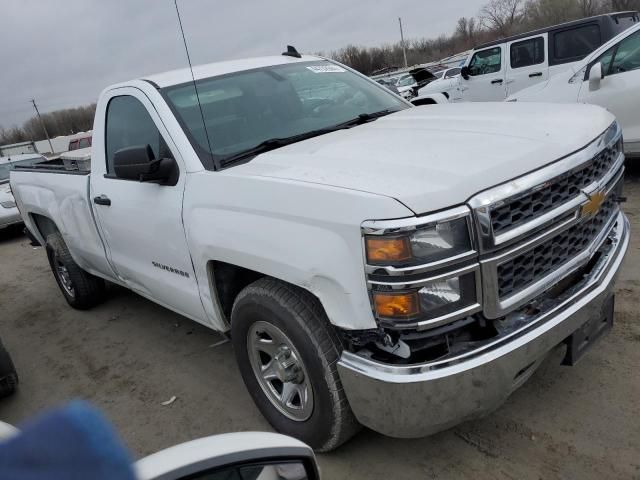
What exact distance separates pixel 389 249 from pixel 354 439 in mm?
1291

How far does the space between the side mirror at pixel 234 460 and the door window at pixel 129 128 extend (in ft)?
6.72

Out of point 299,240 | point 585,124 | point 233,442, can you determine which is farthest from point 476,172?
point 233,442

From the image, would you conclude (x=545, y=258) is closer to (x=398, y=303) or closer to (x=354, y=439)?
(x=398, y=303)

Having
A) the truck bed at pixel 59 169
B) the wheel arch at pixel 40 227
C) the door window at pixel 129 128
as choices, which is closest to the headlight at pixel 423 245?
the door window at pixel 129 128

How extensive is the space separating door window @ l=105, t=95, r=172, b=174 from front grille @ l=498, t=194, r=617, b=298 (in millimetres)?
1997

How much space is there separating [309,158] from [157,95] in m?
1.26

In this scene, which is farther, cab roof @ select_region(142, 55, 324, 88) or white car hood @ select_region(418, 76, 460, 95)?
white car hood @ select_region(418, 76, 460, 95)

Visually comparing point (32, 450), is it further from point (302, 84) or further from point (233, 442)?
point (302, 84)

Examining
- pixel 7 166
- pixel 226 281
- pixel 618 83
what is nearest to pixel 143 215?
pixel 226 281

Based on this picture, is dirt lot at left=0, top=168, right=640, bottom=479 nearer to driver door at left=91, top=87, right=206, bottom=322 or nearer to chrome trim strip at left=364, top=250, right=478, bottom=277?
driver door at left=91, top=87, right=206, bottom=322

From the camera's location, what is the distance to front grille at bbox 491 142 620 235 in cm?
212

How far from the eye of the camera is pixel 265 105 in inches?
136

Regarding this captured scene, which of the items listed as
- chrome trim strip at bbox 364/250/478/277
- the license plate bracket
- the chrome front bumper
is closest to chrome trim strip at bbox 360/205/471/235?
chrome trim strip at bbox 364/250/478/277

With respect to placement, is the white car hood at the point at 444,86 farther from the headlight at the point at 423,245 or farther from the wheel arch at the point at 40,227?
the headlight at the point at 423,245
